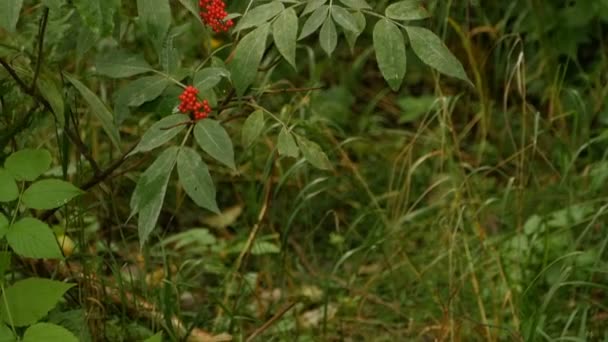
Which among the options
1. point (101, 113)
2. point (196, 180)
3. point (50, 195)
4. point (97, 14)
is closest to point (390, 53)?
point (196, 180)

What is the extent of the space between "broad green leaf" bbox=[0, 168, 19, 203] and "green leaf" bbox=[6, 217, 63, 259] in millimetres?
52

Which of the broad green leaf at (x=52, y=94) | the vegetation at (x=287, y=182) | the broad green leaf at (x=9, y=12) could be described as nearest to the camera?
the broad green leaf at (x=9, y=12)

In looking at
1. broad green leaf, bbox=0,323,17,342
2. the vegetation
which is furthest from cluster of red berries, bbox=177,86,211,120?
broad green leaf, bbox=0,323,17,342

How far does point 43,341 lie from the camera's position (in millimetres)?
2227

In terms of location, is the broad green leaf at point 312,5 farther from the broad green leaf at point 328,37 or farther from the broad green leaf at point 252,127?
the broad green leaf at point 252,127

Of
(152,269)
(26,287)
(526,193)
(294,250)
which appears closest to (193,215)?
(294,250)

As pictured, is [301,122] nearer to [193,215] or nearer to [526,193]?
[526,193]

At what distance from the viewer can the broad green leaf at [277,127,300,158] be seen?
7.20 ft

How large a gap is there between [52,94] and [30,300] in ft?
1.36

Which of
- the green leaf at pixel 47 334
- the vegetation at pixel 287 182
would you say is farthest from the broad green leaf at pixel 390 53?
the green leaf at pixel 47 334

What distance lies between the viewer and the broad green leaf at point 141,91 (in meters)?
2.17

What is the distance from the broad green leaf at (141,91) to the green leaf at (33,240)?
29 centimetres

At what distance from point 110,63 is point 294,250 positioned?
5.23ft

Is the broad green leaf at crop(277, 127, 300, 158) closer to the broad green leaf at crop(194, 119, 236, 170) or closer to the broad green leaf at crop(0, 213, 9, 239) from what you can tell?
the broad green leaf at crop(194, 119, 236, 170)
